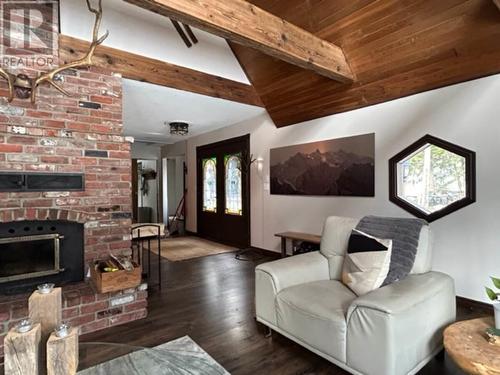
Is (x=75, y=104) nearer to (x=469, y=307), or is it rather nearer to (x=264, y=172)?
(x=264, y=172)

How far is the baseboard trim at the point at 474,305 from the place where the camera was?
2.49 meters

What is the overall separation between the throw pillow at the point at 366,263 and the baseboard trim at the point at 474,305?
60.9 inches

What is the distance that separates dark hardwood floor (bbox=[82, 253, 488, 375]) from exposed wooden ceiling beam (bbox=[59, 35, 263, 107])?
8.15ft

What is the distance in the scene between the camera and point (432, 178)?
292 centimetres

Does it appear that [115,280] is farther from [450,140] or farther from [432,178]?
[450,140]

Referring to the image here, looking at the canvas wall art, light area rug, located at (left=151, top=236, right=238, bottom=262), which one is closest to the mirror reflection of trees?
the canvas wall art

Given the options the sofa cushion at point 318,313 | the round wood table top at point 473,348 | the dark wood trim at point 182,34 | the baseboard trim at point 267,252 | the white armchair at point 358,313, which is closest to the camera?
the round wood table top at point 473,348

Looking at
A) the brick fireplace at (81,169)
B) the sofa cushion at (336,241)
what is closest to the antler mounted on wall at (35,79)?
the brick fireplace at (81,169)

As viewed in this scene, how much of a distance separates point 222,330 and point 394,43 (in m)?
3.06

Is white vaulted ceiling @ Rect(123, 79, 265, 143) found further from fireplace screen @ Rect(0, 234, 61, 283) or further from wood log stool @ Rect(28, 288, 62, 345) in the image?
wood log stool @ Rect(28, 288, 62, 345)

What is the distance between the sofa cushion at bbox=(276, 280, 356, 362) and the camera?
160cm

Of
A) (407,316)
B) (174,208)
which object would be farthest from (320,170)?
(174,208)

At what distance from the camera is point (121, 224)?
8.98 ft

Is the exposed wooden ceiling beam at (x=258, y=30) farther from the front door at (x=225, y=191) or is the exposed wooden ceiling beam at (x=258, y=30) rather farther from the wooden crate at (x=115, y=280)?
the front door at (x=225, y=191)
